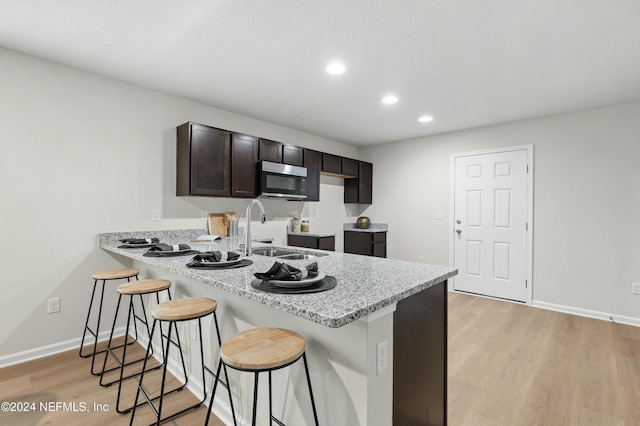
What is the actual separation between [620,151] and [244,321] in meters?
4.34

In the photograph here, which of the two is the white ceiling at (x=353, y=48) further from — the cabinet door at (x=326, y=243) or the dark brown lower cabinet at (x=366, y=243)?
the dark brown lower cabinet at (x=366, y=243)

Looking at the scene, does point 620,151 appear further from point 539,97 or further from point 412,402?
point 412,402

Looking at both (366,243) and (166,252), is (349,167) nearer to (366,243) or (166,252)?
(366,243)

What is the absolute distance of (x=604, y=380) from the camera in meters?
2.23

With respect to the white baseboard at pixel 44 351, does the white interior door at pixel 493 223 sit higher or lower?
higher

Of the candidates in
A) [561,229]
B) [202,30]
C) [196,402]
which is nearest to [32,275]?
[196,402]

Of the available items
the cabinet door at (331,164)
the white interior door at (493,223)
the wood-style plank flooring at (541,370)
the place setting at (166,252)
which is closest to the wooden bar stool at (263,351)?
the place setting at (166,252)

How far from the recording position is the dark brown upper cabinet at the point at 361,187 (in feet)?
17.6

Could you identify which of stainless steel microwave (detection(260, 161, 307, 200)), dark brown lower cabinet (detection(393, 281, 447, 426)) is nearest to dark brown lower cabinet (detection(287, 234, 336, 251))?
stainless steel microwave (detection(260, 161, 307, 200))

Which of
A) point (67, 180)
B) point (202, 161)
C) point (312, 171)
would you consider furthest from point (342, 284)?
point (312, 171)

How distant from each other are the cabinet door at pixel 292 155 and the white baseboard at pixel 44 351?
269cm

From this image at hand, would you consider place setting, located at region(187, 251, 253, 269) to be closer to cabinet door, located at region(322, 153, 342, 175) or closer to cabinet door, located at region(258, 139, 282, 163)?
cabinet door, located at region(258, 139, 282, 163)

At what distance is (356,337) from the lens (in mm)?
1132

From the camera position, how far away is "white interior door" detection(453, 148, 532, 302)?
4027 millimetres
